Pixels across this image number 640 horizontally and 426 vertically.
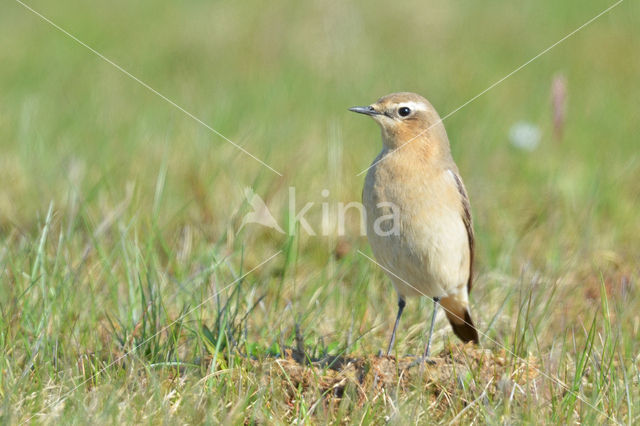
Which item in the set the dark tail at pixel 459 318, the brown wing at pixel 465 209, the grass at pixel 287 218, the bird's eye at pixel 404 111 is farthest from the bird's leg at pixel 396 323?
the bird's eye at pixel 404 111

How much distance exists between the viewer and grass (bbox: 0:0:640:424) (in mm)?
3777

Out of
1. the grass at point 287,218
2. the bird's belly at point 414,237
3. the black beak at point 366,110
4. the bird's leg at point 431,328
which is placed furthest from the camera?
the black beak at point 366,110

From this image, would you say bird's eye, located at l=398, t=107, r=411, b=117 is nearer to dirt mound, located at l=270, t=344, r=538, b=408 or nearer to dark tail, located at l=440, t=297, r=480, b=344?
dark tail, located at l=440, t=297, r=480, b=344

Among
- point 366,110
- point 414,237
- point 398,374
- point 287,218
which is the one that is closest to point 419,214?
point 414,237

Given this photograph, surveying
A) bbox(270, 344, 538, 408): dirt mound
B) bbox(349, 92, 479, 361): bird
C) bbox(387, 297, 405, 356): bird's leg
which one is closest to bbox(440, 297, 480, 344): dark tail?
bbox(349, 92, 479, 361): bird

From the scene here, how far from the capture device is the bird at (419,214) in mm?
4473

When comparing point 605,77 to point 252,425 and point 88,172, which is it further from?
point 252,425

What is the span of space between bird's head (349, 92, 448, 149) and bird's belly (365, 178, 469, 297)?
400mm

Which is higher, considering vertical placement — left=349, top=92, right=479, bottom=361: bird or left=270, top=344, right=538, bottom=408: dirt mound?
left=349, top=92, right=479, bottom=361: bird

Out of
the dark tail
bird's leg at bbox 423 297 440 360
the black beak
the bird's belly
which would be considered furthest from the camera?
the dark tail

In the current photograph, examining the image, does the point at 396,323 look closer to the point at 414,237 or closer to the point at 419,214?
the point at 414,237

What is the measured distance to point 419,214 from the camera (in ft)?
14.7

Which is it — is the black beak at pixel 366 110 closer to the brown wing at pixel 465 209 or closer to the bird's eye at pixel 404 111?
the bird's eye at pixel 404 111

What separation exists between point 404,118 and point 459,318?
1148mm
